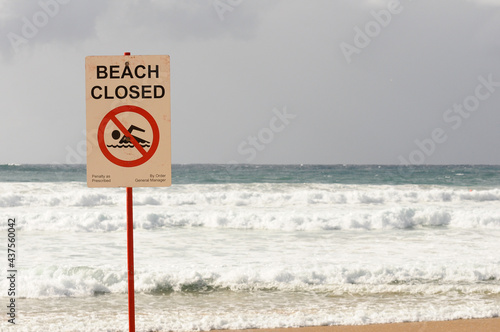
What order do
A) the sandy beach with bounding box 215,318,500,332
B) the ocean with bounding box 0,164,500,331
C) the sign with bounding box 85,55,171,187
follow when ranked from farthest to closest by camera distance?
the ocean with bounding box 0,164,500,331
the sandy beach with bounding box 215,318,500,332
the sign with bounding box 85,55,171,187

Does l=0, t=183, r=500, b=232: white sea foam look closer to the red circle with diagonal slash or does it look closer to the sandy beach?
the sandy beach

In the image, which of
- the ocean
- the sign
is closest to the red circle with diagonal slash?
the sign

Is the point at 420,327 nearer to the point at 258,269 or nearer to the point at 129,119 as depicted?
the point at 258,269

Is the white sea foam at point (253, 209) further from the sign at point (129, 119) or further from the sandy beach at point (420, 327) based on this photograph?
the sign at point (129, 119)

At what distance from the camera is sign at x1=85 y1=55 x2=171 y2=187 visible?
110 inches

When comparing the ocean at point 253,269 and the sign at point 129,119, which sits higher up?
the sign at point 129,119

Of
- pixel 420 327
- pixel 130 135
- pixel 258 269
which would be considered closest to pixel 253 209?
pixel 258 269

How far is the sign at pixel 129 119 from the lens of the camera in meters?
2.78

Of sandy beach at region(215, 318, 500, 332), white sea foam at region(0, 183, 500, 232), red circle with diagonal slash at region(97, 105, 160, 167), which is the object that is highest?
red circle with diagonal slash at region(97, 105, 160, 167)

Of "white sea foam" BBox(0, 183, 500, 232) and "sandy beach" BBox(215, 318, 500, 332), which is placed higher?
"white sea foam" BBox(0, 183, 500, 232)

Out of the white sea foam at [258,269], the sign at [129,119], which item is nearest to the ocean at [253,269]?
the white sea foam at [258,269]

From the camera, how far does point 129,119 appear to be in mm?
2807

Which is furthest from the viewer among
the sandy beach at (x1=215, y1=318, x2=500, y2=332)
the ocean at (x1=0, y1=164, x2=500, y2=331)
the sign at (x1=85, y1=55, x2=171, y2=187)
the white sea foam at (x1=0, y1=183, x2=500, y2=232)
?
the white sea foam at (x1=0, y1=183, x2=500, y2=232)

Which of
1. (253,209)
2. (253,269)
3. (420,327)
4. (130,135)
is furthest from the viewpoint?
(253,209)
